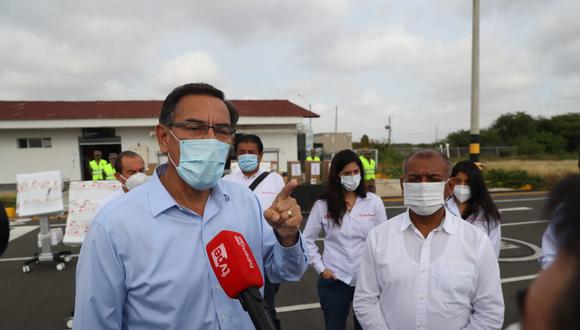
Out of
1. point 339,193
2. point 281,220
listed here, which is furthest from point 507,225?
point 281,220

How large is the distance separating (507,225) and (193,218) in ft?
28.4

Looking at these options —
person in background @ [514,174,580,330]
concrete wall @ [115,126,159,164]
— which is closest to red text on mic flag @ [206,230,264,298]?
person in background @ [514,174,580,330]

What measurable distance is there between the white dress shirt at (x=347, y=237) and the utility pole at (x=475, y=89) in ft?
24.6

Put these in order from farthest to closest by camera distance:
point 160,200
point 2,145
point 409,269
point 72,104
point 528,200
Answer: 1. point 72,104
2. point 2,145
3. point 528,200
4. point 409,269
5. point 160,200

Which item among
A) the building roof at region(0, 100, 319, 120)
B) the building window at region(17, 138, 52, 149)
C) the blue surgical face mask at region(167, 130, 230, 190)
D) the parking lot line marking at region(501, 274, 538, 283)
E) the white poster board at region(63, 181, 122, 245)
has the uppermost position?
the building roof at region(0, 100, 319, 120)

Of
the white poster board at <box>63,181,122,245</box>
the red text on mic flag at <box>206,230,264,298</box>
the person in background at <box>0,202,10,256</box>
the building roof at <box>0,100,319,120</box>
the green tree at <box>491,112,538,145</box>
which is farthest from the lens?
the green tree at <box>491,112,538,145</box>

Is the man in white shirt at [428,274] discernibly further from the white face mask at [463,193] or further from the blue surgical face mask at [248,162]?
the blue surgical face mask at [248,162]

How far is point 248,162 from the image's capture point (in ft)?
12.8

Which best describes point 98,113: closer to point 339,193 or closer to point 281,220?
point 339,193

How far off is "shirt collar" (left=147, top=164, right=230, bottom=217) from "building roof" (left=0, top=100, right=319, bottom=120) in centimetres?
1620

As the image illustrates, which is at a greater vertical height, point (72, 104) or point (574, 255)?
point (72, 104)

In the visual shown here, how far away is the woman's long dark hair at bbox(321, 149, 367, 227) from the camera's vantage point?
9.26ft

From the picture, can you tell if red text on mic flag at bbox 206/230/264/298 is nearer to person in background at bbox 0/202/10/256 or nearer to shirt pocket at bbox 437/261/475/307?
person in background at bbox 0/202/10/256

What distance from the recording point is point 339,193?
2.90 meters
